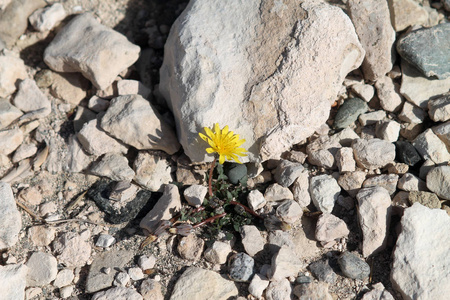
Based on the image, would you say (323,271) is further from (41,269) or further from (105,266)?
(41,269)

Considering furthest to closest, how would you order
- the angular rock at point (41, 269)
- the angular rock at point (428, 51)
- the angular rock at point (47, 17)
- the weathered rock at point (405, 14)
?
the angular rock at point (47, 17), the weathered rock at point (405, 14), the angular rock at point (428, 51), the angular rock at point (41, 269)

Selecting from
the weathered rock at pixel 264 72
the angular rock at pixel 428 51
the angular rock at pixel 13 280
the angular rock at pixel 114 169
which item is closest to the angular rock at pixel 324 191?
the weathered rock at pixel 264 72

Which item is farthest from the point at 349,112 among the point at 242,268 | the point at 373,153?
the point at 242,268

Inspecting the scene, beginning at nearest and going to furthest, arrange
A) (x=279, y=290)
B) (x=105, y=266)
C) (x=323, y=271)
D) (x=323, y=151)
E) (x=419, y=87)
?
(x=279, y=290) → (x=323, y=271) → (x=105, y=266) → (x=323, y=151) → (x=419, y=87)

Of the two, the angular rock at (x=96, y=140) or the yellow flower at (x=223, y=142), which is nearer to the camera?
the yellow flower at (x=223, y=142)

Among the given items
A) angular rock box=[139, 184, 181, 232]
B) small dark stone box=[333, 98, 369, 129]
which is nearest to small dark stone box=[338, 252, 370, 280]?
small dark stone box=[333, 98, 369, 129]

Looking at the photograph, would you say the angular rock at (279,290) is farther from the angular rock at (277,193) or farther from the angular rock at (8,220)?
the angular rock at (8,220)

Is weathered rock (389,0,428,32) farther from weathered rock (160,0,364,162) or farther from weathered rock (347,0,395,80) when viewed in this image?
weathered rock (160,0,364,162)
